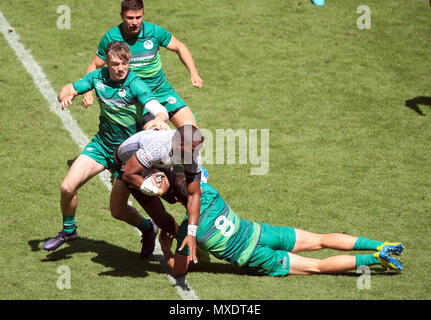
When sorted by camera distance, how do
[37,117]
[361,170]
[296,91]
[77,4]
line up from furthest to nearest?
[77,4] < [296,91] < [37,117] < [361,170]

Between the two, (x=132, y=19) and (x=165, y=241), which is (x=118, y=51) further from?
(x=165, y=241)

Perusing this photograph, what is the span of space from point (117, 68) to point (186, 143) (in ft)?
4.28

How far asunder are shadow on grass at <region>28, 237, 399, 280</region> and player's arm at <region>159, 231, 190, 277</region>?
109 millimetres

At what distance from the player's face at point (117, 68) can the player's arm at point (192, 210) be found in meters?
1.41

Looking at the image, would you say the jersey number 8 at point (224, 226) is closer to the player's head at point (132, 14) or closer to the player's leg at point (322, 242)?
the player's leg at point (322, 242)

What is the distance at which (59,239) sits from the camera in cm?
727

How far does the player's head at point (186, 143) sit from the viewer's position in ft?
20.1

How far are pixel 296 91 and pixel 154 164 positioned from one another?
572cm

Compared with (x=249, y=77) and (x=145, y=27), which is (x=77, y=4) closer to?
(x=249, y=77)

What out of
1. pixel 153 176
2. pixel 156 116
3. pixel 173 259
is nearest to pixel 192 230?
pixel 153 176

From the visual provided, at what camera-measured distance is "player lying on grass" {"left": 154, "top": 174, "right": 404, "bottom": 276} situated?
6.72 m
